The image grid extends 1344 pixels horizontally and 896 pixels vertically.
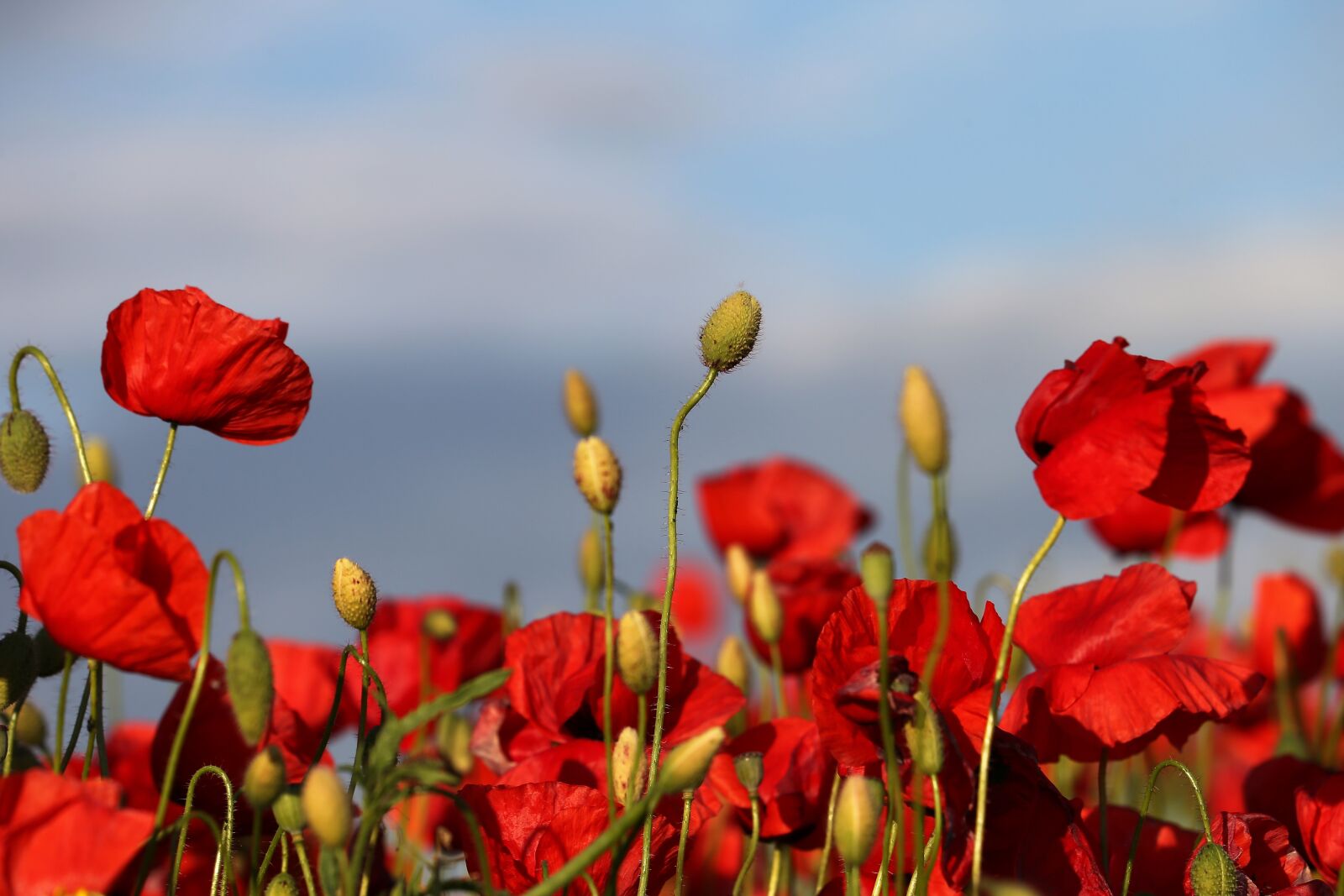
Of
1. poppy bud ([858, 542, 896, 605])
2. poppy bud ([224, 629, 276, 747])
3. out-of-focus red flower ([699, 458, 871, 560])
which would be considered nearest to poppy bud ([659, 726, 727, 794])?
poppy bud ([858, 542, 896, 605])

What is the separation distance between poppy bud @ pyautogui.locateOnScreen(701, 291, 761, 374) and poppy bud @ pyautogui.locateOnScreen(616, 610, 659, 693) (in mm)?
234

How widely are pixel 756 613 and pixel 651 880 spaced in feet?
1.43

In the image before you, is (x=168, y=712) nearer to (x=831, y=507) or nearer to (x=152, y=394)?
(x=152, y=394)

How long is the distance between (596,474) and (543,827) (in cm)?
27

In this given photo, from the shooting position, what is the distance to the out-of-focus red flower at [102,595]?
40.9 inches

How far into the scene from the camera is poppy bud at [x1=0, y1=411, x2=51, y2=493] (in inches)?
52.0

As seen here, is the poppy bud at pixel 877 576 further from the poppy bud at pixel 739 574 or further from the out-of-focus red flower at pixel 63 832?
the poppy bud at pixel 739 574

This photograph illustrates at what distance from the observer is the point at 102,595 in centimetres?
104

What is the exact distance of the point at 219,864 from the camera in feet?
3.85

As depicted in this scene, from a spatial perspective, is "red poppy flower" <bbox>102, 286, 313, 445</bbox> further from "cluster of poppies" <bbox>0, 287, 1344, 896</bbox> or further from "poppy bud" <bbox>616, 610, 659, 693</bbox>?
"poppy bud" <bbox>616, 610, 659, 693</bbox>

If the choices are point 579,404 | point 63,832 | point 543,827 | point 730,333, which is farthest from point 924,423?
point 63,832

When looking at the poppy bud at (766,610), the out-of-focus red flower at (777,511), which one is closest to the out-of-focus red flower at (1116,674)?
the poppy bud at (766,610)

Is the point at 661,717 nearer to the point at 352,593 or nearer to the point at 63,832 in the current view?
the point at 352,593

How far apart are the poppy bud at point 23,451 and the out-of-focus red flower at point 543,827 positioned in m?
0.48
